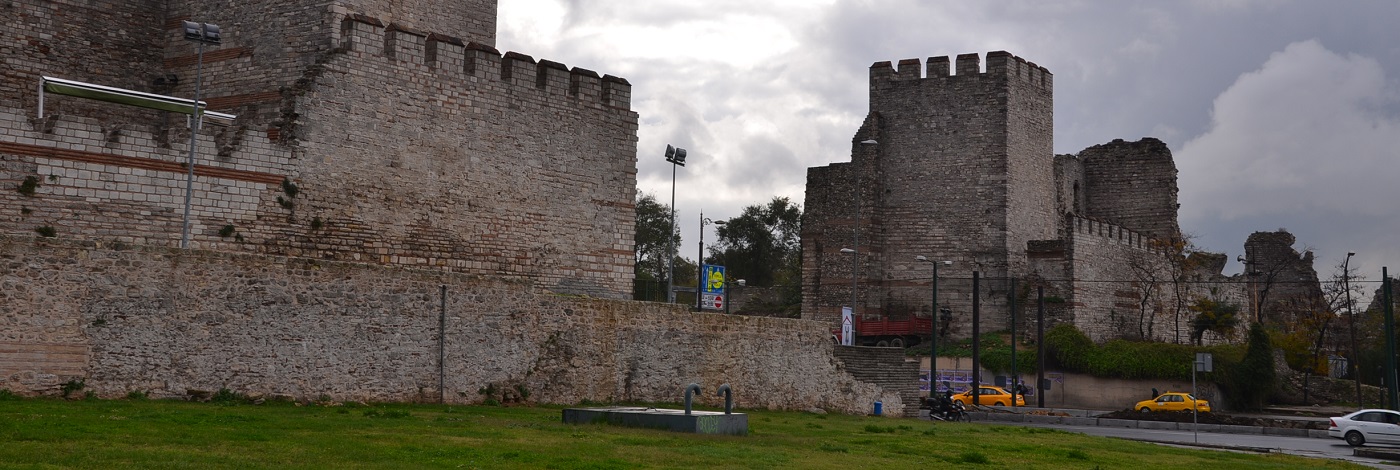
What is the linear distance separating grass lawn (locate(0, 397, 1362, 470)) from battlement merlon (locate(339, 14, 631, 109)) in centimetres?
679

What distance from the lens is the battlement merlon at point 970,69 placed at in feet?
149

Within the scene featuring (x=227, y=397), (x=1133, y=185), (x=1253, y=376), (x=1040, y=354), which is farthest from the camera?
(x=1133, y=185)

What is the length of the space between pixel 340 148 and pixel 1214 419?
860 inches

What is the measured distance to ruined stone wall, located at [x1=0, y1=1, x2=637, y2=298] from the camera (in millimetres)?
19688

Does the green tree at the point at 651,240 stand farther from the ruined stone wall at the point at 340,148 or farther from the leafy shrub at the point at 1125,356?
the ruined stone wall at the point at 340,148

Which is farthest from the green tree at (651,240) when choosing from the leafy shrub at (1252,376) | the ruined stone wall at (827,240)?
the leafy shrub at (1252,376)

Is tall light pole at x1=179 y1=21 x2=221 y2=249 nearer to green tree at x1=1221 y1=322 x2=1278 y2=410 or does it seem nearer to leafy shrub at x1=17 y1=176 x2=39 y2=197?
leafy shrub at x1=17 y1=176 x2=39 y2=197

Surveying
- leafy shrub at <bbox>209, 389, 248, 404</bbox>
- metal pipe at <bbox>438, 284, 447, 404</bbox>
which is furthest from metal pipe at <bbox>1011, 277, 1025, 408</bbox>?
leafy shrub at <bbox>209, 389, 248, 404</bbox>

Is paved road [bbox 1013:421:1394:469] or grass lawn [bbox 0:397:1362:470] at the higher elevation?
grass lawn [bbox 0:397:1362:470]

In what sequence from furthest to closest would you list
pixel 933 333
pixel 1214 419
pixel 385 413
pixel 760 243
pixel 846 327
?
pixel 760 243 < pixel 933 333 < pixel 846 327 < pixel 1214 419 < pixel 385 413

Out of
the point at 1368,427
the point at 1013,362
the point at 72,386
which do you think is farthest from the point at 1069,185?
the point at 72,386

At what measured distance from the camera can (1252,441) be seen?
2528 cm

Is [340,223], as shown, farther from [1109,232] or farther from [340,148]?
[1109,232]

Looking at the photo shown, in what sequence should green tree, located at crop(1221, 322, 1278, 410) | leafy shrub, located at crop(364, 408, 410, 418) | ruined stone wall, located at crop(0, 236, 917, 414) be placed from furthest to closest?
green tree, located at crop(1221, 322, 1278, 410), leafy shrub, located at crop(364, 408, 410, 418), ruined stone wall, located at crop(0, 236, 917, 414)
